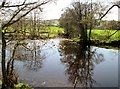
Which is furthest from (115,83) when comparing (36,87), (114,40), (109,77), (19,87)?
(114,40)

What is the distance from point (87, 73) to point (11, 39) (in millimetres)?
12205

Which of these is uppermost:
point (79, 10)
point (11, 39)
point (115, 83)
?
point (79, 10)

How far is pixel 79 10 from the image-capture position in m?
52.9

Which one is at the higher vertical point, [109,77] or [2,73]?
[2,73]

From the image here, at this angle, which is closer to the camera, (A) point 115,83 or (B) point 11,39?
(B) point 11,39

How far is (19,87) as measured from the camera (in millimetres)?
15719

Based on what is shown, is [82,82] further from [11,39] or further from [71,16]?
[71,16]

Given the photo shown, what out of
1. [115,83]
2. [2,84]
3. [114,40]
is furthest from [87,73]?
[114,40]

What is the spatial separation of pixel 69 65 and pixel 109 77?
22.4ft

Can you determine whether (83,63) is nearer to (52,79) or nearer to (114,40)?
(52,79)

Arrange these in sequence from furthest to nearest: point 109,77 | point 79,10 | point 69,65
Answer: point 79,10
point 69,65
point 109,77

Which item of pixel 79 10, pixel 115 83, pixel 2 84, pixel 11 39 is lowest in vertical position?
pixel 115 83

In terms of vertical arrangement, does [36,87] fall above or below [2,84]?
below

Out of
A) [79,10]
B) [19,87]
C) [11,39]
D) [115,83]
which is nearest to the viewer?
[11,39]
